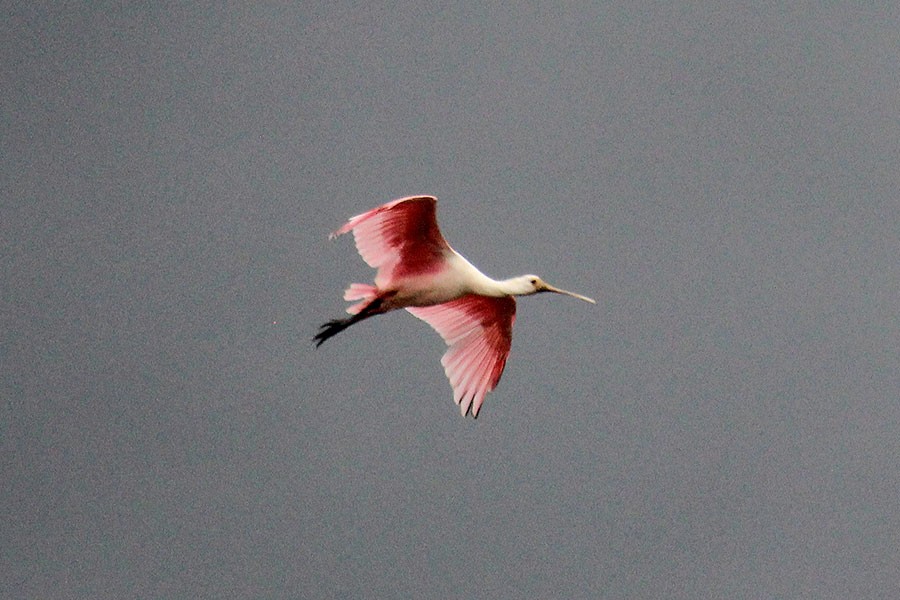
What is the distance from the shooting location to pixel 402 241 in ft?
35.3

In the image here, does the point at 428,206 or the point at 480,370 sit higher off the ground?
the point at 428,206

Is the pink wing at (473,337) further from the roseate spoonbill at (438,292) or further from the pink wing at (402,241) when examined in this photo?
the pink wing at (402,241)

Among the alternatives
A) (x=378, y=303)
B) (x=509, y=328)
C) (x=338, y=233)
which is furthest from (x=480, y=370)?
(x=338, y=233)

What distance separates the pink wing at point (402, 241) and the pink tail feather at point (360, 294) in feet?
0.31

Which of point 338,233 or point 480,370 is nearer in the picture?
point 338,233

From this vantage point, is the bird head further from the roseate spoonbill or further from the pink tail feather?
the pink tail feather

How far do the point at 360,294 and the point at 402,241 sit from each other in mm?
488

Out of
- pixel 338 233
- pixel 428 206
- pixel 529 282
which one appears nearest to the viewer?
pixel 338 233

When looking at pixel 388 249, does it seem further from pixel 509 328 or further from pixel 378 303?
pixel 509 328

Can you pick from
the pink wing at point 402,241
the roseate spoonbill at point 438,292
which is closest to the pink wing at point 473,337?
the roseate spoonbill at point 438,292

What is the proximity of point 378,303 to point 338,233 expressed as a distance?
1582mm

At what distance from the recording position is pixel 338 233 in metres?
9.49

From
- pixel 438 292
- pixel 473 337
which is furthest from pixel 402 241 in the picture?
pixel 473 337

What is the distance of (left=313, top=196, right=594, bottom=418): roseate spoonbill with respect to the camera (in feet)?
35.0
